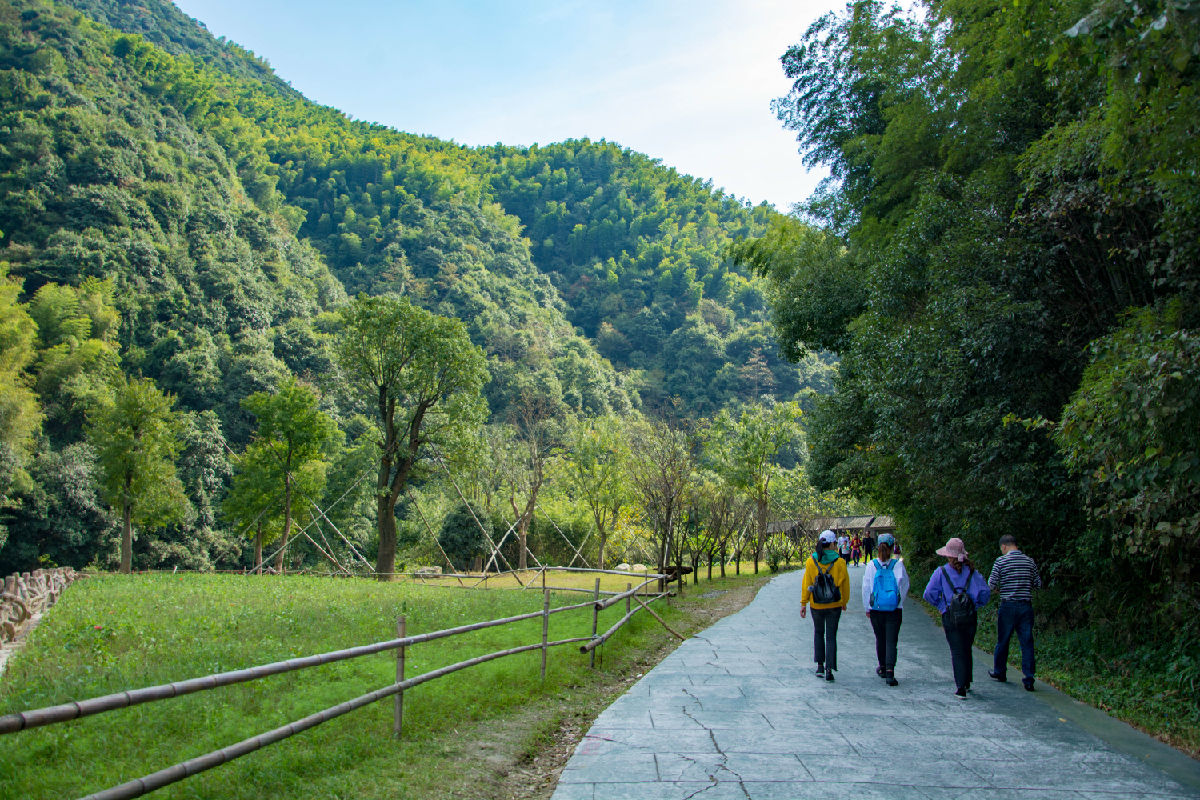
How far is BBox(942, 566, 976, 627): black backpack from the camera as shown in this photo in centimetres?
726

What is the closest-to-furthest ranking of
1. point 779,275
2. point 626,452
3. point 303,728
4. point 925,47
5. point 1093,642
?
point 303,728 → point 1093,642 → point 925,47 → point 779,275 → point 626,452

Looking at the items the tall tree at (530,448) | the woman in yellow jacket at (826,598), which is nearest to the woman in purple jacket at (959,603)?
the woman in yellow jacket at (826,598)

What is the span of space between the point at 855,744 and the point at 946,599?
2734 mm

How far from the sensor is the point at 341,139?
109562 mm

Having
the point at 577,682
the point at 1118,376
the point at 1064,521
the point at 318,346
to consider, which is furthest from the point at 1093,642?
the point at 318,346

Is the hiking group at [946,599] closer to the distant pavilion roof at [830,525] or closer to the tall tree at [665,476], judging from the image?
the tall tree at [665,476]

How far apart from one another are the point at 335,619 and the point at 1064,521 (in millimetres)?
10909

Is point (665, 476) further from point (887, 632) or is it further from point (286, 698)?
point (286, 698)

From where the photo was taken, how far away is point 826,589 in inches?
316

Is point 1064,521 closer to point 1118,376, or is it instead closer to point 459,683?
point 1118,376

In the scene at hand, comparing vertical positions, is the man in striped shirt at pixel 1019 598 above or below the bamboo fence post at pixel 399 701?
above

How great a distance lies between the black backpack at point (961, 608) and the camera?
726 cm

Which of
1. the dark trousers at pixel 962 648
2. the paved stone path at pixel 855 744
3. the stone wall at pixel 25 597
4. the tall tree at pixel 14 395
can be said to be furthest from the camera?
the tall tree at pixel 14 395

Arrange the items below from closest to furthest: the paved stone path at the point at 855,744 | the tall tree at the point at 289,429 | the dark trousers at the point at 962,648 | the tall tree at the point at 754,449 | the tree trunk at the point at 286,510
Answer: the paved stone path at the point at 855,744 < the dark trousers at the point at 962,648 < the tree trunk at the point at 286,510 < the tall tree at the point at 289,429 < the tall tree at the point at 754,449
